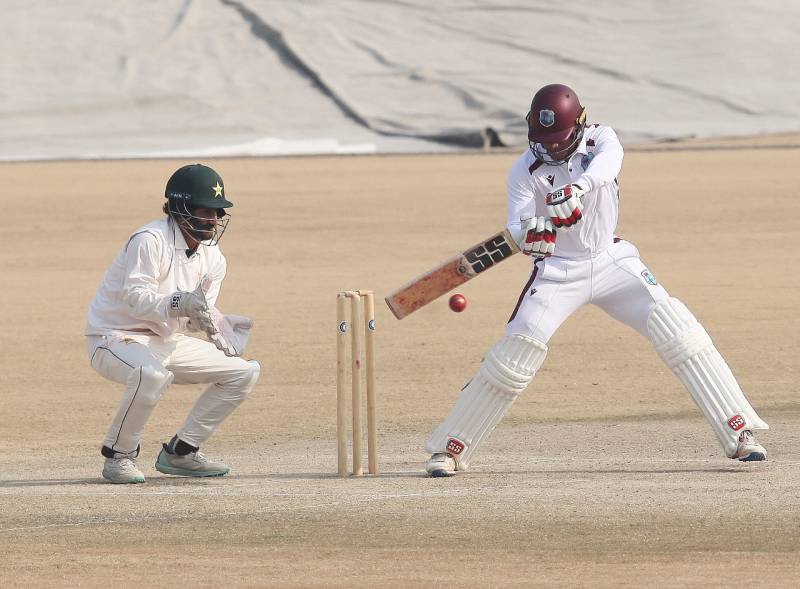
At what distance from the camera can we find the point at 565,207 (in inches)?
325

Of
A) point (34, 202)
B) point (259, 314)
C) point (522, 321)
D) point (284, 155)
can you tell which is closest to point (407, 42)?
point (284, 155)

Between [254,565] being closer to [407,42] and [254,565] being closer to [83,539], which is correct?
[83,539]

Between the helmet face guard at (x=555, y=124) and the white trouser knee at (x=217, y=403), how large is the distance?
1.96 m

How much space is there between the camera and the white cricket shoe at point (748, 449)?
27.9 feet

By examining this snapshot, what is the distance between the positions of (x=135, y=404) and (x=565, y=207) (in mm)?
2454

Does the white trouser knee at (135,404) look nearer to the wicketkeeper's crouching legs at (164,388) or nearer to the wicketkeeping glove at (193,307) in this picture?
the wicketkeeper's crouching legs at (164,388)

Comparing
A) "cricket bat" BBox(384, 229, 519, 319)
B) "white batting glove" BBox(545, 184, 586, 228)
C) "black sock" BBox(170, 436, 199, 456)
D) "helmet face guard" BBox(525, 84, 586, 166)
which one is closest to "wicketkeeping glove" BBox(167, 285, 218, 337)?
"black sock" BBox(170, 436, 199, 456)

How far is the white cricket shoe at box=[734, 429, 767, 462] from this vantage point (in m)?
8.51

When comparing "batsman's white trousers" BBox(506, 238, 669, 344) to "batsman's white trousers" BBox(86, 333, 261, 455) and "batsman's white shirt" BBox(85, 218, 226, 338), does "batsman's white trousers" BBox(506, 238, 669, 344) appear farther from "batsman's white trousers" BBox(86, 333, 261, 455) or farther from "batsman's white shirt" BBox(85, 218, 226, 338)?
"batsman's white shirt" BBox(85, 218, 226, 338)

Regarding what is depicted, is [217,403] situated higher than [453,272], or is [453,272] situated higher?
[453,272]

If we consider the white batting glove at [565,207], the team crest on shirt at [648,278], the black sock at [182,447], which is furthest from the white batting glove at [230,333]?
the team crest on shirt at [648,278]

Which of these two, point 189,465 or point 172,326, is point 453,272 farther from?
point 189,465

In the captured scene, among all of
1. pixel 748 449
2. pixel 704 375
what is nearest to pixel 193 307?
pixel 704 375

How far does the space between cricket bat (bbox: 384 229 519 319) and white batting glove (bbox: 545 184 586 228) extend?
342 mm
